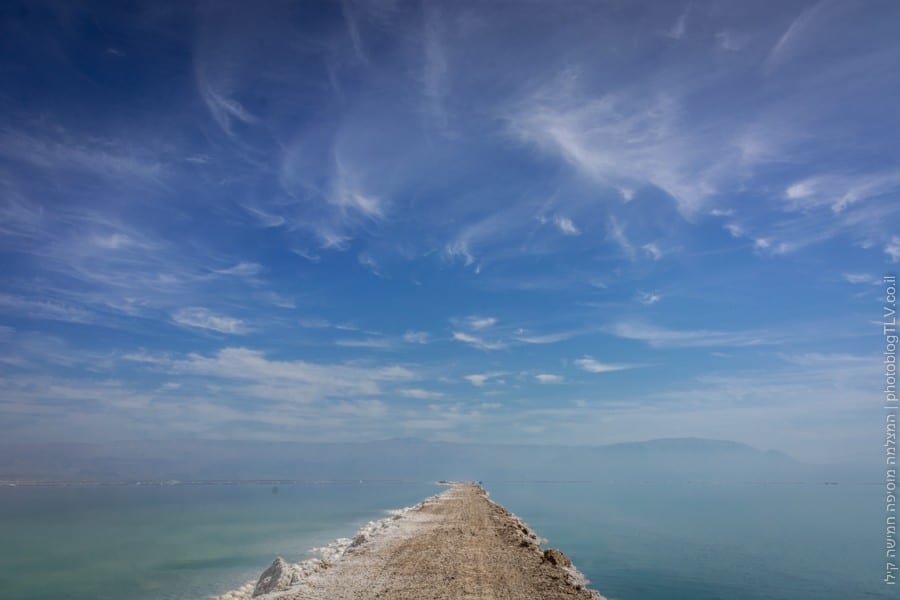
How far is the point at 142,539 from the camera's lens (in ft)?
128

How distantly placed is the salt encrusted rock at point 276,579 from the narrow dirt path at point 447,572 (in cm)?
95

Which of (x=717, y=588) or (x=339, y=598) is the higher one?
(x=339, y=598)

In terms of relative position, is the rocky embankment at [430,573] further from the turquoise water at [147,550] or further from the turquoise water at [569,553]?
the turquoise water at [147,550]

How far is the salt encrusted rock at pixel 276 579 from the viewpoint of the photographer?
18.1 meters

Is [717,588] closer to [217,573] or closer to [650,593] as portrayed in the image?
[650,593]

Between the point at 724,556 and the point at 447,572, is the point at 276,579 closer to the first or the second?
the point at 447,572

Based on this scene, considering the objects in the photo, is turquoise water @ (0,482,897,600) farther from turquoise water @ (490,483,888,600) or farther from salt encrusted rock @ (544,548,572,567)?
salt encrusted rock @ (544,548,572,567)

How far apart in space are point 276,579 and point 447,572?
5.81 meters

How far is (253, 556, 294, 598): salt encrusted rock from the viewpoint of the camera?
18.1 m

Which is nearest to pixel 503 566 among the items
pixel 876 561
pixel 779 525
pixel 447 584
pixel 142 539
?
pixel 447 584

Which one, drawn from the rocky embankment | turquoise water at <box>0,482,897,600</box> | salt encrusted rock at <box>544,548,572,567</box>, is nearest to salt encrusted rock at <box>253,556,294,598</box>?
the rocky embankment

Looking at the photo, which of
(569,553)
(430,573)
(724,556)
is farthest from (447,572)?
(724,556)

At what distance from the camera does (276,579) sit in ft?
62.0

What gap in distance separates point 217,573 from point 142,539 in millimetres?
16192
